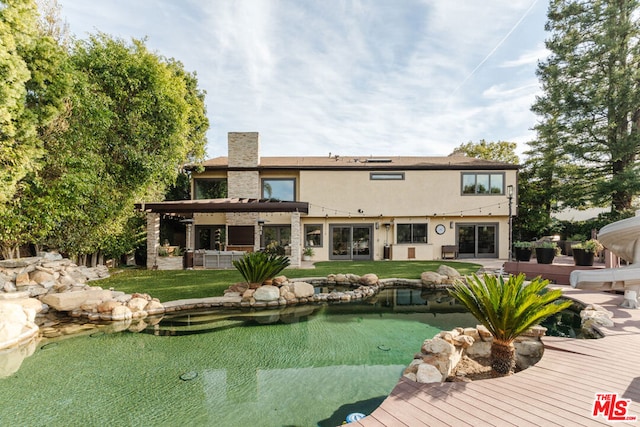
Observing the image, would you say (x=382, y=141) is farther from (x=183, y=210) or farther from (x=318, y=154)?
(x=183, y=210)

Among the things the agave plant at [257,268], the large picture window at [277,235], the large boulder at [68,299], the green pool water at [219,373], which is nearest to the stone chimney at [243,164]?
the large picture window at [277,235]

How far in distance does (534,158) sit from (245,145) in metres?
19.5

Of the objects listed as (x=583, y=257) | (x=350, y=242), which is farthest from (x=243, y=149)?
(x=583, y=257)

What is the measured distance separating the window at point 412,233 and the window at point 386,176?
114 inches

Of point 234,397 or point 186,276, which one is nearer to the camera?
point 234,397

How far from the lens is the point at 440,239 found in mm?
17453

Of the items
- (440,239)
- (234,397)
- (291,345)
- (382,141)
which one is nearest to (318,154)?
(382,141)

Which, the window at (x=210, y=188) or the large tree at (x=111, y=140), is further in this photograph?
the window at (x=210, y=188)

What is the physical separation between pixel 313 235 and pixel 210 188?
6.89 metres

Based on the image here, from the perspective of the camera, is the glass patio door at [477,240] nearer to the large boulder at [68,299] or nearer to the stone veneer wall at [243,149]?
the stone veneer wall at [243,149]

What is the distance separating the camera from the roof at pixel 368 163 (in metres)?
17.0

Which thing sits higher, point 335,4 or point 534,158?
point 335,4

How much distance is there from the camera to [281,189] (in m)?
17.4
